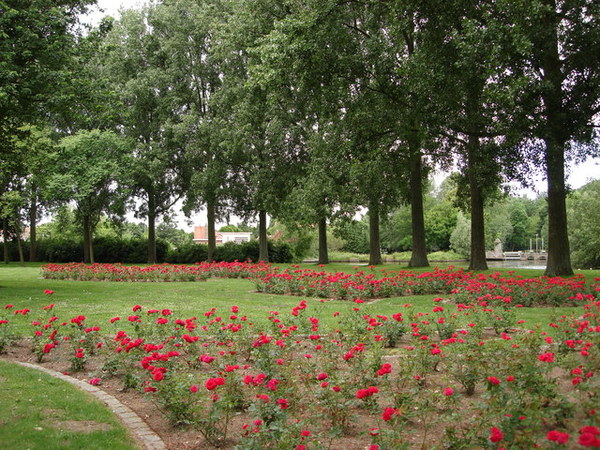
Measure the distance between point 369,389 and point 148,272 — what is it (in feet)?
56.5

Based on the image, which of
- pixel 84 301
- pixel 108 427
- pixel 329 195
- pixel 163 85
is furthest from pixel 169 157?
pixel 108 427

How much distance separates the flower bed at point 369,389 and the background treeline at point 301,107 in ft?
27.4

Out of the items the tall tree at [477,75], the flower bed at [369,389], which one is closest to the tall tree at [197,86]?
the tall tree at [477,75]

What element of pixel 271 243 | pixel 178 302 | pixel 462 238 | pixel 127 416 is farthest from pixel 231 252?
pixel 127 416

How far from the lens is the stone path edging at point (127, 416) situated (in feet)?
13.5

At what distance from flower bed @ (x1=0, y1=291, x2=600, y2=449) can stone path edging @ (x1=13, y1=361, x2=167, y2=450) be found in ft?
0.73

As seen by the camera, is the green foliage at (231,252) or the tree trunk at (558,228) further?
the green foliage at (231,252)

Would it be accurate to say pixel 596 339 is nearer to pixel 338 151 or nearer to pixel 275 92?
pixel 275 92

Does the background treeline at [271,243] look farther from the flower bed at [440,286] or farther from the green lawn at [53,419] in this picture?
the green lawn at [53,419]

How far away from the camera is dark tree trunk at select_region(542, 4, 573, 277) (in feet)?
42.9

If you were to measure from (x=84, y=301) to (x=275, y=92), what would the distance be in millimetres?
9046

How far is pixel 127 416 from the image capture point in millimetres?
4684

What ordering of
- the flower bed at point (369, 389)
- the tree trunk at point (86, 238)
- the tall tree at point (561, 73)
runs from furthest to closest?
1. the tree trunk at point (86, 238)
2. the tall tree at point (561, 73)
3. the flower bed at point (369, 389)

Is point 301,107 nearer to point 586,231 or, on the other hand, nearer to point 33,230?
point 586,231
